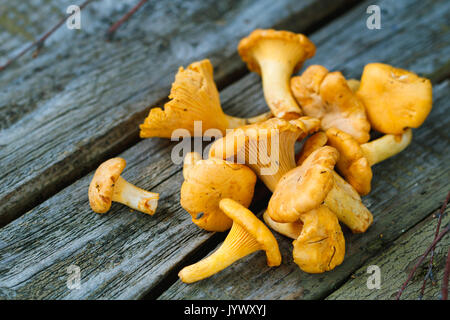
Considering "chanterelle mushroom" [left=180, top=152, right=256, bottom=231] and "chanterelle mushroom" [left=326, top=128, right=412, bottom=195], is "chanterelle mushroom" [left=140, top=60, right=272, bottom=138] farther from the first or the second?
"chanterelle mushroom" [left=326, top=128, right=412, bottom=195]

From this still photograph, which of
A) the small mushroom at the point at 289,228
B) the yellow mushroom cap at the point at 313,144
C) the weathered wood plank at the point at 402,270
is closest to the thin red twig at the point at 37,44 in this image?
the yellow mushroom cap at the point at 313,144

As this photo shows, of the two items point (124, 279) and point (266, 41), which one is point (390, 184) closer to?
point (266, 41)

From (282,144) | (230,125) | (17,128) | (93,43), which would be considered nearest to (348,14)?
(230,125)

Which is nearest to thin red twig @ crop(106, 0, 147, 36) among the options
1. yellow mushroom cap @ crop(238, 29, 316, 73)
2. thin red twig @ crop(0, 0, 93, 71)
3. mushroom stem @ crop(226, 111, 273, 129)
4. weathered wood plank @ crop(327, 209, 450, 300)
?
thin red twig @ crop(0, 0, 93, 71)

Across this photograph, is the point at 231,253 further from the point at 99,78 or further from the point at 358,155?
the point at 99,78

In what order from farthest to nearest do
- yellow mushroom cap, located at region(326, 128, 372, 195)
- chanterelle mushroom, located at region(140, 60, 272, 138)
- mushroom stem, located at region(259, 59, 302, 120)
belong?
1. mushroom stem, located at region(259, 59, 302, 120)
2. chanterelle mushroom, located at region(140, 60, 272, 138)
3. yellow mushroom cap, located at region(326, 128, 372, 195)

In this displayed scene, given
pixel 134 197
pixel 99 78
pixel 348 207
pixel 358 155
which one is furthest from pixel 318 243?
pixel 99 78
